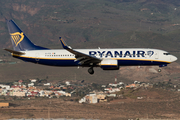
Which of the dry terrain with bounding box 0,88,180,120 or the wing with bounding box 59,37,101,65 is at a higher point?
the wing with bounding box 59,37,101,65

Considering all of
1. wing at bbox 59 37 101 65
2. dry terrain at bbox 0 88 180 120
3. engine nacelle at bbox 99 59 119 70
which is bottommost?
dry terrain at bbox 0 88 180 120

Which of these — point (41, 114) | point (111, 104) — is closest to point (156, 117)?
point (111, 104)

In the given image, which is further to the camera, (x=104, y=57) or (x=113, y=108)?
(x=113, y=108)

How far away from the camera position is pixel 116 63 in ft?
245

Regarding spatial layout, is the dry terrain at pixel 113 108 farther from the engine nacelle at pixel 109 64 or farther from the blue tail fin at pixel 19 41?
the engine nacelle at pixel 109 64

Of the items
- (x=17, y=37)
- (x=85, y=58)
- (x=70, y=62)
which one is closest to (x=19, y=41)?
(x=17, y=37)

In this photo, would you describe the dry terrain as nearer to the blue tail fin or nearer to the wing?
the blue tail fin

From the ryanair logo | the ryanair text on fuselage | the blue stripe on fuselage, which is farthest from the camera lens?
the ryanair logo

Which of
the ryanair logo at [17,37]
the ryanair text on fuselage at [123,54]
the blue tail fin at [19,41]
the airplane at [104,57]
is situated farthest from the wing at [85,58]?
the ryanair logo at [17,37]

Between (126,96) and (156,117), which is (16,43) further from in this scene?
(126,96)

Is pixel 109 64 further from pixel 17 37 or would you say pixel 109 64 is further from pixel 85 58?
pixel 17 37

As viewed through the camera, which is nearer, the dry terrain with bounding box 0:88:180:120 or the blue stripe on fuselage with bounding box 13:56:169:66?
the blue stripe on fuselage with bounding box 13:56:169:66

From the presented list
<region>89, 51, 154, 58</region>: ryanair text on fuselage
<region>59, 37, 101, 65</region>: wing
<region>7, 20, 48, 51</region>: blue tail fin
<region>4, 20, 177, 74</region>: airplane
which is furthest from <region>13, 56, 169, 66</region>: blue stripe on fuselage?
<region>7, 20, 48, 51</region>: blue tail fin

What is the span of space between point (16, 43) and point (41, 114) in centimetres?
5271
